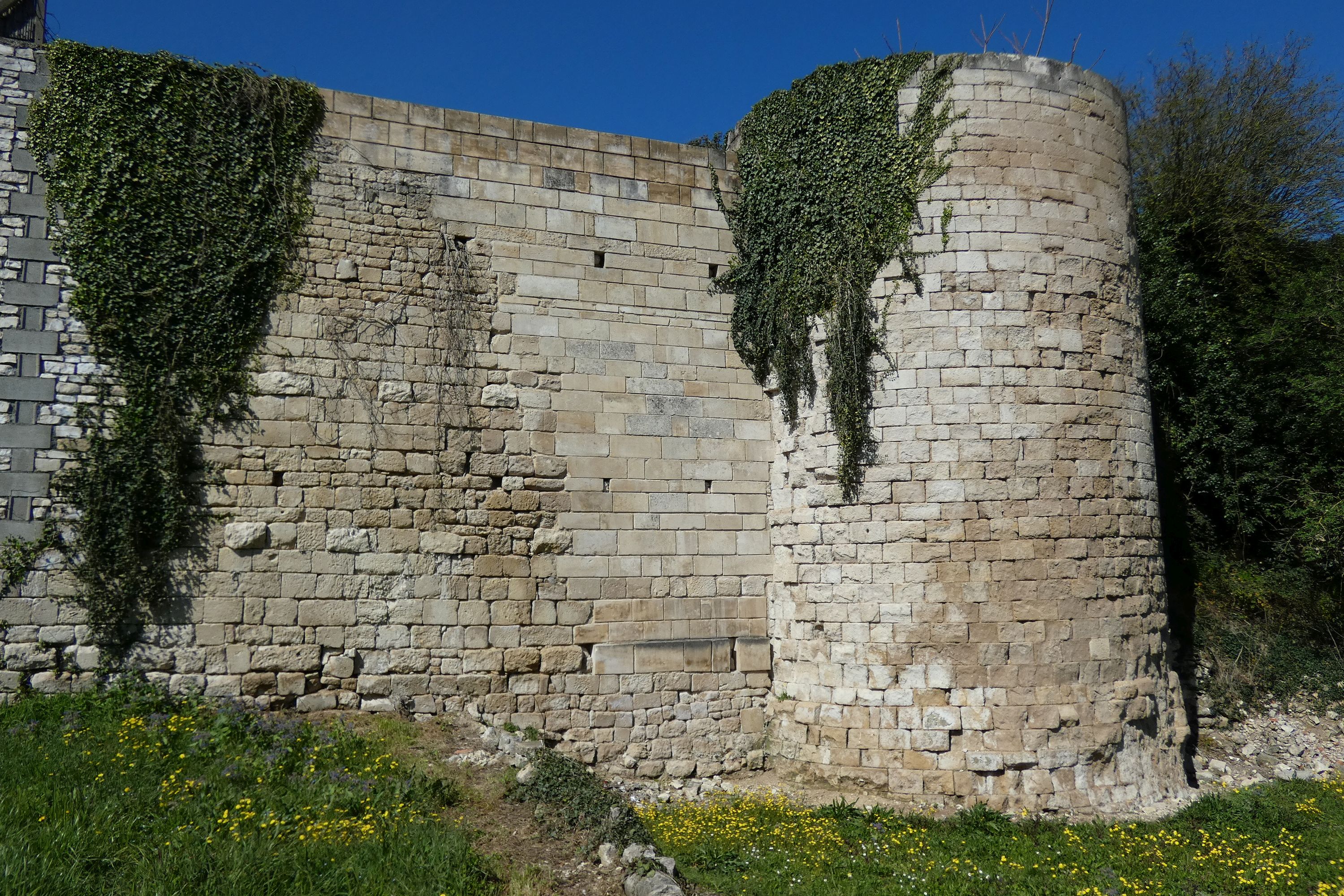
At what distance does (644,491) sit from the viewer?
8000 millimetres

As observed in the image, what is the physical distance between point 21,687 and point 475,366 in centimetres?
407

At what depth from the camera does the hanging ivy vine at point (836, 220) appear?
7.63 m

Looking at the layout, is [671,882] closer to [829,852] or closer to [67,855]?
[829,852]

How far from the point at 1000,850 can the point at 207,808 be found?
16.7 feet

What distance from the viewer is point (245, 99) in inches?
286

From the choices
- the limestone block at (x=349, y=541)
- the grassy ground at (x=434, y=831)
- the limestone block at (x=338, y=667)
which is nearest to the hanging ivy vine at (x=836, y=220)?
the grassy ground at (x=434, y=831)

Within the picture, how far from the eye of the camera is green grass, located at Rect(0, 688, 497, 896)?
415 cm

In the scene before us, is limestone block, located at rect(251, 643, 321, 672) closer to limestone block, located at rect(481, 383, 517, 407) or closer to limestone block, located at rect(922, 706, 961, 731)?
limestone block, located at rect(481, 383, 517, 407)

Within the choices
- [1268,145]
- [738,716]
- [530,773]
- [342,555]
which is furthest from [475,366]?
[1268,145]

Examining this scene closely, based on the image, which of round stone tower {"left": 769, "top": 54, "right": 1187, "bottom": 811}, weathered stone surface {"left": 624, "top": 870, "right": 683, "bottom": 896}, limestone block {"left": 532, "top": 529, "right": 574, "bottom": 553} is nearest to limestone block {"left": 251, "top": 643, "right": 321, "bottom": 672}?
limestone block {"left": 532, "top": 529, "right": 574, "bottom": 553}

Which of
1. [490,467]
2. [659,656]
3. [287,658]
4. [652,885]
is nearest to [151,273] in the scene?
[490,467]

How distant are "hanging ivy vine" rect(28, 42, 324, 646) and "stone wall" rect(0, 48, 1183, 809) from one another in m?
0.20

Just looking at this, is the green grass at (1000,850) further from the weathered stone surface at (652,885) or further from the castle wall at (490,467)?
the castle wall at (490,467)

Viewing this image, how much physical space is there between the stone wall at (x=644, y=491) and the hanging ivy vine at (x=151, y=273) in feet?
0.65
